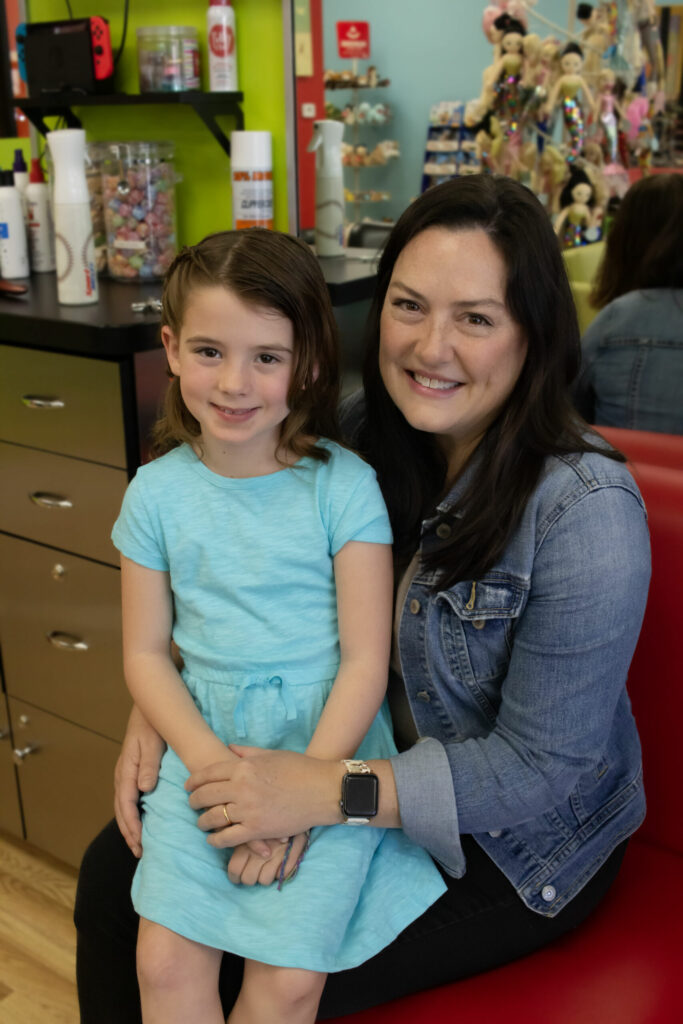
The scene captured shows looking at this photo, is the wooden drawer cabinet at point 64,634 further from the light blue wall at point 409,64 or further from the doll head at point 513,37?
the light blue wall at point 409,64

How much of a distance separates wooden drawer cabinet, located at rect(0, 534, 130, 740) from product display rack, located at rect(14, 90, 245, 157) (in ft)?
2.85

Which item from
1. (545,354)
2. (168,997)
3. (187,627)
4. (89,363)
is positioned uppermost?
(545,354)

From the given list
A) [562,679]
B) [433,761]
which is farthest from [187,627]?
[562,679]

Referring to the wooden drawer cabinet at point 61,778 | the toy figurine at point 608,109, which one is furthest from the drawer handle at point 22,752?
the toy figurine at point 608,109

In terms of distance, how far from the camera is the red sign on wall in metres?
5.43

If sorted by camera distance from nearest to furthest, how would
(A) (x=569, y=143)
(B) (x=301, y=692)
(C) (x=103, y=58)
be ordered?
(B) (x=301, y=692) → (C) (x=103, y=58) → (A) (x=569, y=143)

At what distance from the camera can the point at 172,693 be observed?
3.88ft

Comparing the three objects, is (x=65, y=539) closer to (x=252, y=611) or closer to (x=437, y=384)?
(x=252, y=611)

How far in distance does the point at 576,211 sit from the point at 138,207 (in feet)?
6.59

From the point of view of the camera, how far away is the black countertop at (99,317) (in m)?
1.49

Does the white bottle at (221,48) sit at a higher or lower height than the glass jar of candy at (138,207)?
higher

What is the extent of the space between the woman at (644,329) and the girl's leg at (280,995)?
59.1 inches

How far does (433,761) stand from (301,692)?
19 centimetres

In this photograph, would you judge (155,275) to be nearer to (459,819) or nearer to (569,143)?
(459,819)
